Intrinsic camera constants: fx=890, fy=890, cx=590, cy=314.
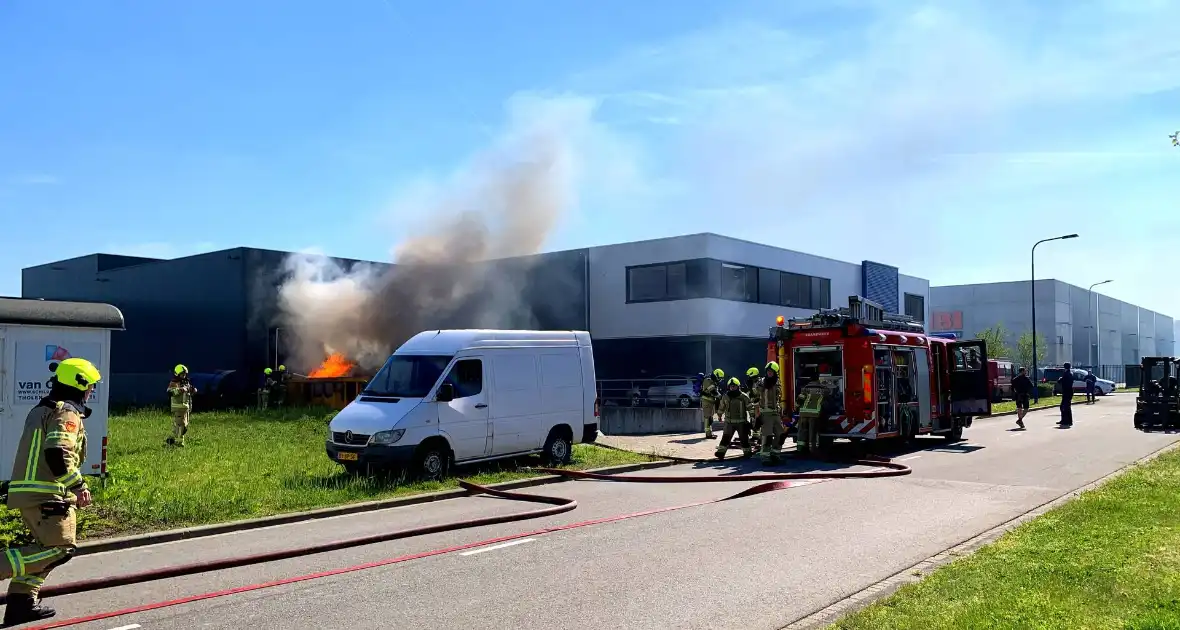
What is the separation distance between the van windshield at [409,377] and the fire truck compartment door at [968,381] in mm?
11711

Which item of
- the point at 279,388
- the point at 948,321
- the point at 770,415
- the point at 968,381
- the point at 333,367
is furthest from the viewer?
the point at 948,321

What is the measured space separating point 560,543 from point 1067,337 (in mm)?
78299

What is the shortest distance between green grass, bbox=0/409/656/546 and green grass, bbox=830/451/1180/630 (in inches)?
272

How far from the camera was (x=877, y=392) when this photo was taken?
1580 cm

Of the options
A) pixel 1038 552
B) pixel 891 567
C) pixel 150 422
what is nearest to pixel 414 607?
pixel 891 567

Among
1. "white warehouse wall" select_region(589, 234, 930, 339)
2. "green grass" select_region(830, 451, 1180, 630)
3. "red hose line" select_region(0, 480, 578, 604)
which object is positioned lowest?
"red hose line" select_region(0, 480, 578, 604)

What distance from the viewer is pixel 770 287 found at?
37844 mm

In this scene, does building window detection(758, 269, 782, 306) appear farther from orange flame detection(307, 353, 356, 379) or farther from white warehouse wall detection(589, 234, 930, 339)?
orange flame detection(307, 353, 356, 379)

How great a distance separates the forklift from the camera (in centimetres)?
2266

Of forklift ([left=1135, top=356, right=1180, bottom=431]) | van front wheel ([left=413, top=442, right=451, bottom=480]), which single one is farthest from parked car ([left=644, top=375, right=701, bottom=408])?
van front wheel ([left=413, top=442, right=451, bottom=480])

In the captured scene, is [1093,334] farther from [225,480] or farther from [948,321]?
[225,480]

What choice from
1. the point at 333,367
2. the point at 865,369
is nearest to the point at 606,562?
the point at 865,369

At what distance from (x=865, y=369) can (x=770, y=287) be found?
73.8 feet

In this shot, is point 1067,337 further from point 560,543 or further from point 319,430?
point 560,543
